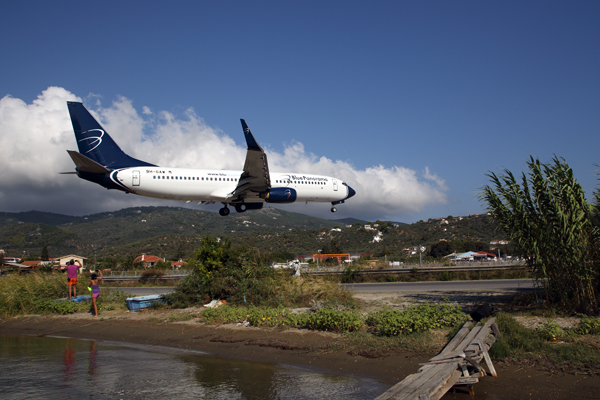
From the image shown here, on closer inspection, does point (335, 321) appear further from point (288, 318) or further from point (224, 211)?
point (224, 211)

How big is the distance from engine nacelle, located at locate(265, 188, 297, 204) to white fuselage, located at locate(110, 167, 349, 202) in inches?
47.4

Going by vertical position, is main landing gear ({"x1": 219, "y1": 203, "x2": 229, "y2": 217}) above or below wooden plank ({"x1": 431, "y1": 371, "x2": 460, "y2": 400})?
above

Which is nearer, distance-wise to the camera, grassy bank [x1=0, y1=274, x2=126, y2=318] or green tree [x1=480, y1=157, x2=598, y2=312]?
green tree [x1=480, y1=157, x2=598, y2=312]

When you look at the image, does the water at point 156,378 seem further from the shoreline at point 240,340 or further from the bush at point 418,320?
the bush at point 418,320

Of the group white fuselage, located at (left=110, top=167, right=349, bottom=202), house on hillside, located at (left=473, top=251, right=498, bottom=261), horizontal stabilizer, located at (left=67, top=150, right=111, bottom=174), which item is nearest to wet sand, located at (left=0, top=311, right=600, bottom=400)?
horizontal stabilizer, located at (left=67, top=150, right=111, bottom=174)

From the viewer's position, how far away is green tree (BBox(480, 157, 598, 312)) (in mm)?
10797

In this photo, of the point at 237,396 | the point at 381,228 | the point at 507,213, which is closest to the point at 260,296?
the point at 237,396

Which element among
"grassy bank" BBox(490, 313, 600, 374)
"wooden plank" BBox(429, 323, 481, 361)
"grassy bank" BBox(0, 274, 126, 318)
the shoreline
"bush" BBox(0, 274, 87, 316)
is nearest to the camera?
"wooden plank" BBox(429, 323, 481, 361)

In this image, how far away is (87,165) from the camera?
2141 cm

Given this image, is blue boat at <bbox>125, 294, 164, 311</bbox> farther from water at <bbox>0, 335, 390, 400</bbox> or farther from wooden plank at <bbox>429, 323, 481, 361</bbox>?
wooden plank at <bbox>429, 323, 481, 361</bbox>

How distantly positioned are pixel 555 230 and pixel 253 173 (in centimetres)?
1657

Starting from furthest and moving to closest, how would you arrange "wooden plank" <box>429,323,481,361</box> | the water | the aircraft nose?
1. the aircraft nose
2. the water
3. "wooden plank" <box>429,323,481,361</box>

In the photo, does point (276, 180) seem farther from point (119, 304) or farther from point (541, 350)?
point (541, 350)

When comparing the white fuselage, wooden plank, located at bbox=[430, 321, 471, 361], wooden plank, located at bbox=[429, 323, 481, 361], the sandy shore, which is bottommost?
the sandy shore
